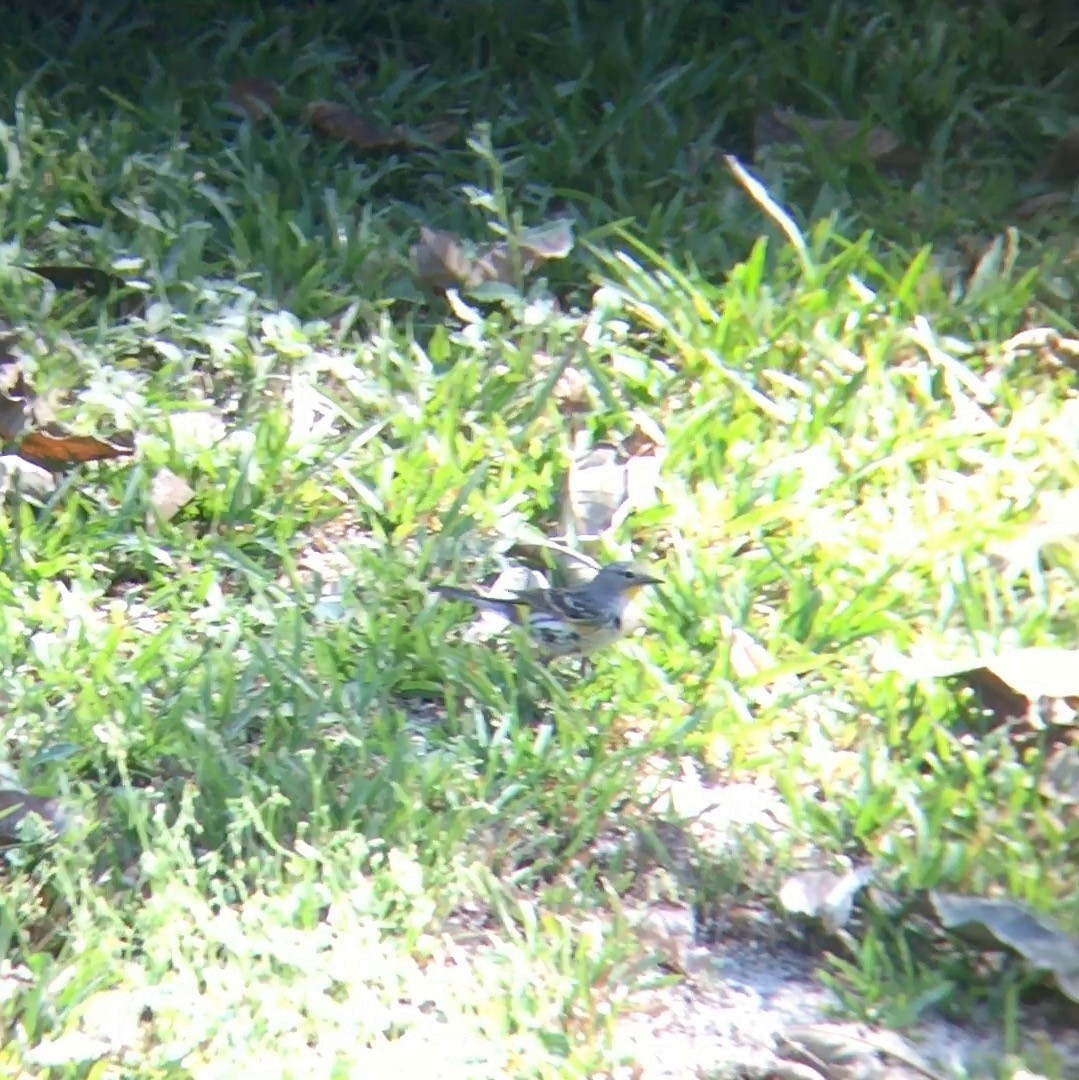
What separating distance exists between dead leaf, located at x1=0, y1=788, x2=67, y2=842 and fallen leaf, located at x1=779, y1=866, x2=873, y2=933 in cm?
124

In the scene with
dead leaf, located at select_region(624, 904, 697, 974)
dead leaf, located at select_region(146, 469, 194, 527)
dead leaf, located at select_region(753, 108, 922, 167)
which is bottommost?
dead leaf, located at select_region(146, 469, 194, 527)

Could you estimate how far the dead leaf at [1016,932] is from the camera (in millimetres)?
2846

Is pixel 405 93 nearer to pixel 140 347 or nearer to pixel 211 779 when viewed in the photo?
pixel 140 347

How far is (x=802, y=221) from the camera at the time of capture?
516 cm

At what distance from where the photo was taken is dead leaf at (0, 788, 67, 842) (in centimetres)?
317

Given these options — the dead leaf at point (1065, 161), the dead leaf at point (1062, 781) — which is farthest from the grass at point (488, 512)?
the dead leaf at point (1065, 161)

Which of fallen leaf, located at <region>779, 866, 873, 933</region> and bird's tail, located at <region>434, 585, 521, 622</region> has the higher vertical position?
fallen leaf, located at <region>779, 866, 873, 933</region>

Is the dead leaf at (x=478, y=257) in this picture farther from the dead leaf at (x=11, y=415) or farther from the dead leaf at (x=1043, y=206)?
the dead leaf at (x=1043, y=206)

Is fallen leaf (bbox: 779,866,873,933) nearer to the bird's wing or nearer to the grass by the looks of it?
the grass

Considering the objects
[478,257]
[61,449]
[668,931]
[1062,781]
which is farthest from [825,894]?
[478,257]

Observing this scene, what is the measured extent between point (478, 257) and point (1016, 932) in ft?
8.53

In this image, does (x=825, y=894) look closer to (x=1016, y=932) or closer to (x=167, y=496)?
(x=1016, y=932)

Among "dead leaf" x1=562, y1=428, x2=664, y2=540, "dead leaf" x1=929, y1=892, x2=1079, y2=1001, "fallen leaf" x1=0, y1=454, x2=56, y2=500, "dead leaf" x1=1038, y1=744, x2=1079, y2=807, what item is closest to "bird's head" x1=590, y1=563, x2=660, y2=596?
"dead leaf" x1=562, y1=428, x2=664, y2=540

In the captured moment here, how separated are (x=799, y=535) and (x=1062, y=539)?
0.56 meters
